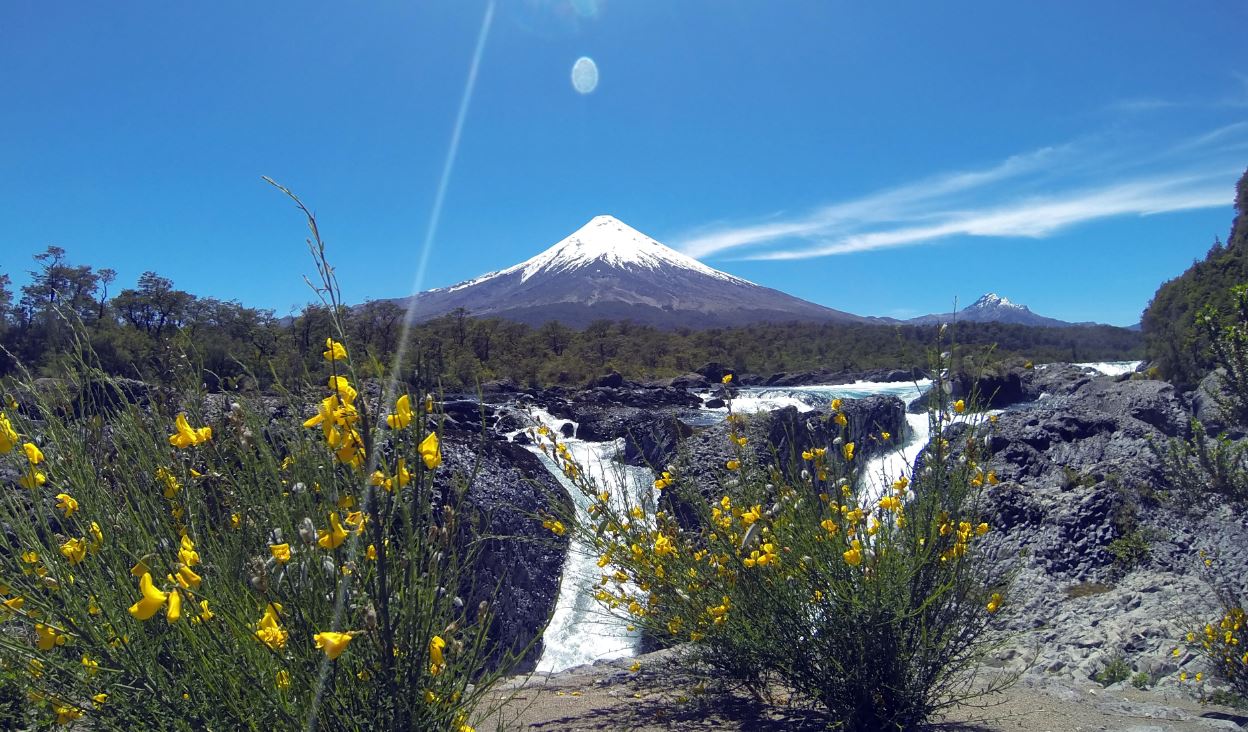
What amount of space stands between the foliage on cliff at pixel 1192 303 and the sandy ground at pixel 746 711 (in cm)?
1651

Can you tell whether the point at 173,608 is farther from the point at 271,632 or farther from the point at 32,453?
the point at 32,453

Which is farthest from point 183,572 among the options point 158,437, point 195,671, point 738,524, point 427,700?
point 738,524

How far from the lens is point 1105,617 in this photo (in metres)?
7.16

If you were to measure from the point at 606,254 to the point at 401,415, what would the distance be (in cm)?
16987

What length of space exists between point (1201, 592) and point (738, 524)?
6134 millimetres

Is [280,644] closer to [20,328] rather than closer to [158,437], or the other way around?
→ [158,437]

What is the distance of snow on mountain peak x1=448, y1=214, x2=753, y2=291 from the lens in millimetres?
166763

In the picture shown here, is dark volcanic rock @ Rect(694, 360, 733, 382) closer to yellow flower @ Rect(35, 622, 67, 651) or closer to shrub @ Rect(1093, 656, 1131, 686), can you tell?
shrub @ Rect(1093, 656, 1131, 686)

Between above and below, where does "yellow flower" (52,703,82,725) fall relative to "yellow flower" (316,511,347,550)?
below

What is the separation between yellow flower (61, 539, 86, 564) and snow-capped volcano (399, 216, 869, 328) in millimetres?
109531

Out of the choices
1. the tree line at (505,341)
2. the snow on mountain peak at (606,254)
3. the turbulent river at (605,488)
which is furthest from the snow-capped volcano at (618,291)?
the turbulent river at (605,488)

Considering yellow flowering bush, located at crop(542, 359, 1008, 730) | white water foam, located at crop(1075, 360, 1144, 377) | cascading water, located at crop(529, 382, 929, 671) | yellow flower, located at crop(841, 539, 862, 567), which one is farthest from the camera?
white water foam, located at crop(1075, 360, 1144, 377)

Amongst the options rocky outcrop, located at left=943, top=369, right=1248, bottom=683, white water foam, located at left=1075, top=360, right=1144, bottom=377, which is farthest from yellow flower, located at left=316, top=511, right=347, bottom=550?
white water foam, located at left=1075, top=360, right=1144, bottom=377

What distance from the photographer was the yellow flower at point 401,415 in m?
1.64
